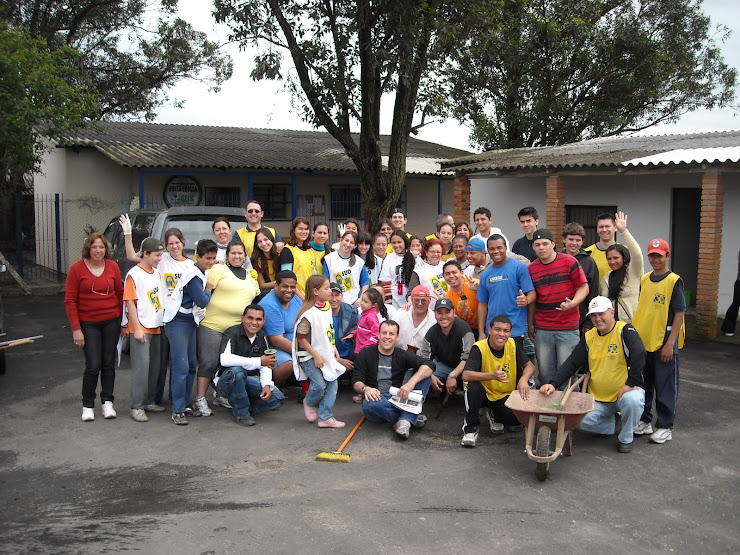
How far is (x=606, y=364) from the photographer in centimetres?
597

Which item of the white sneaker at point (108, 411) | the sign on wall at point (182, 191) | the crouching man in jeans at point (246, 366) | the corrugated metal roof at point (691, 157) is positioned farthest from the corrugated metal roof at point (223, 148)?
the crouching man in jeans at point (246, 366)

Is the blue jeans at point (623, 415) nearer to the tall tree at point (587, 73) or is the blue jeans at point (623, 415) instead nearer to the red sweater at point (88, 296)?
the red sweater at point (88, 296)

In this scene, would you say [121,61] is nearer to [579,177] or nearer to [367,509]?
[579,177]

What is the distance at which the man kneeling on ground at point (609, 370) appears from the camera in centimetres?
588

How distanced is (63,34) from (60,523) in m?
24.5

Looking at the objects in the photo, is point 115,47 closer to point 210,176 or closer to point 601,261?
point 210,176

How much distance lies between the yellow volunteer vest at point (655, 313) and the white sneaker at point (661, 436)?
2.30 feet

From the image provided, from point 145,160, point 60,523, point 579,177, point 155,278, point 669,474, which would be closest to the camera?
point 60,523

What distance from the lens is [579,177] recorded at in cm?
1422

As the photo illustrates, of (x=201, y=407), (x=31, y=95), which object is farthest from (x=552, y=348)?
(x=31, y=95)

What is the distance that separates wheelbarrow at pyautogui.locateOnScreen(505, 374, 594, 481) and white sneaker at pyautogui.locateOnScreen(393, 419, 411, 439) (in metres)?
1.04

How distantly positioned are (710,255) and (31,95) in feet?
42.4

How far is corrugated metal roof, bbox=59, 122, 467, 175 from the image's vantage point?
58.0ft

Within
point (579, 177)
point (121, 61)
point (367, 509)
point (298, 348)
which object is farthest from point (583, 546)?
point (121, 61)
